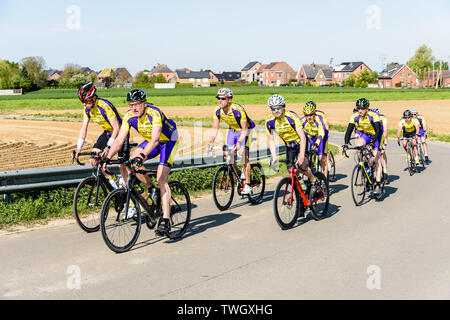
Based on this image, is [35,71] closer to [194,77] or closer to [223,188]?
[194,77]

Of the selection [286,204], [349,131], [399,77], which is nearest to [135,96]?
[286,204]

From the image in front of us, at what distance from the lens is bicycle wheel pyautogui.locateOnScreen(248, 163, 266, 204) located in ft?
29.5

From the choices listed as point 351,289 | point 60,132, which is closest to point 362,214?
point 351,289

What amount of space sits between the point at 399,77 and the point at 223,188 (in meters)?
155

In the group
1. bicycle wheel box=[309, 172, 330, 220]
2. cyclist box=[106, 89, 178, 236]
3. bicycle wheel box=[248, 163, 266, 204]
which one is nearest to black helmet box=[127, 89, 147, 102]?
cyclist box=[106, 89, 178, 236]

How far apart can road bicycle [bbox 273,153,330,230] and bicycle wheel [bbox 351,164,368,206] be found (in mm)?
1074

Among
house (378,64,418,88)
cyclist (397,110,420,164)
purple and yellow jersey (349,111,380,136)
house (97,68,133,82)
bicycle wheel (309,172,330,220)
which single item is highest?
house (97,68,133,82)

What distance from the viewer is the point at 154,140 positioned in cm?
598

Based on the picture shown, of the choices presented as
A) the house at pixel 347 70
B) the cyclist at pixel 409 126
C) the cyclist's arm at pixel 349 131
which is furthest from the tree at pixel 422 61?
the cyclist's arm at pixel 349 131

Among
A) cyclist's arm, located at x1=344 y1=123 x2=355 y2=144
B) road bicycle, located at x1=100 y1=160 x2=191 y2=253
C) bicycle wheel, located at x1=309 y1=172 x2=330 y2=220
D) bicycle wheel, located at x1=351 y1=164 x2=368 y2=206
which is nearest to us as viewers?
road bicycle, located at x1=100 y1=160 x2=191 y2=253

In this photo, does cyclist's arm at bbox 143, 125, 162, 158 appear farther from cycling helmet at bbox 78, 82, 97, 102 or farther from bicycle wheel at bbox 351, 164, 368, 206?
bicycle wheel at bbox 351, 164, 368, 206

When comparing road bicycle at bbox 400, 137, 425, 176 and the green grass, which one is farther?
the green grass

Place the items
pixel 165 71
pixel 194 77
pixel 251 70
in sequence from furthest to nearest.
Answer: pixel 251 70 < pixel 165 71 < pixel 194 77
